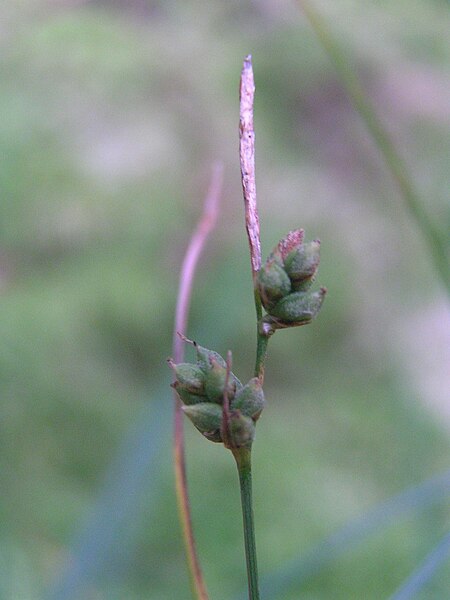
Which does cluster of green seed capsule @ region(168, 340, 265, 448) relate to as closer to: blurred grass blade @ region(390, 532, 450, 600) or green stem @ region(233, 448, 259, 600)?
green stem @ region(233, 448, 259, 600)

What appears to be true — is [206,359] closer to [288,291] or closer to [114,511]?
[288,291]

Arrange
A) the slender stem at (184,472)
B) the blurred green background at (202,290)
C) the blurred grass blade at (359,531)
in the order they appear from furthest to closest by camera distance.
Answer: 1. the blurred green background at (202,290)
2. the blurred grass blade at (359,531)
3. the slender stem at (184,472)

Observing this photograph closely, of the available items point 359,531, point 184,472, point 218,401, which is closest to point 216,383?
point 218,401

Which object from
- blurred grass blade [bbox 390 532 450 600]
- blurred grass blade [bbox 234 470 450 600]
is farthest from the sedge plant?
blurred grass blade [bbox 234 470 450 600]

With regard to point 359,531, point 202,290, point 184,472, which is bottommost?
point 359,531

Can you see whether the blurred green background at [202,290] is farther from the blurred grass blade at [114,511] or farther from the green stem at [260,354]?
the green stem at [260,354]

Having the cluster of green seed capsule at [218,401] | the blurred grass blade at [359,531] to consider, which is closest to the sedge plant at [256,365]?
the cluster of green seed capsule at [218,401]
